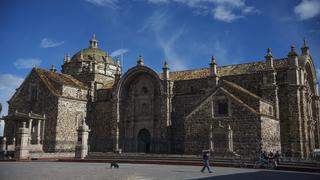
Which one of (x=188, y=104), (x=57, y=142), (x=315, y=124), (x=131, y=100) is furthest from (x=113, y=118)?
(x=315, y=124)

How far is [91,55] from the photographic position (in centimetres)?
5744

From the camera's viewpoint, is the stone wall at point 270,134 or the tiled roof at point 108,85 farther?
the tiled roof at point 108,85

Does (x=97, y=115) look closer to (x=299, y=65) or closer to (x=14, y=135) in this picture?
(x=14, y=135)

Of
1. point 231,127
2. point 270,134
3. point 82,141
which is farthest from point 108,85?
point 270,134

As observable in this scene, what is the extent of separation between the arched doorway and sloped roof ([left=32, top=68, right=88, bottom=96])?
10.7 metres

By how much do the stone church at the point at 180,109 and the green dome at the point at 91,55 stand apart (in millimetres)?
2818

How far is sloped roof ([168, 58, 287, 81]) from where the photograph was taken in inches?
1502

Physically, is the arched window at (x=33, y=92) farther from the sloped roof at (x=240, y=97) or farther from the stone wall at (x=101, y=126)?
the sloped roof at (x=240, y=97)

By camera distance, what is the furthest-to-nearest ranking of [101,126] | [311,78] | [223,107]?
[101,126]
[311,78]
[223,107]

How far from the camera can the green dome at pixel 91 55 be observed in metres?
56.9

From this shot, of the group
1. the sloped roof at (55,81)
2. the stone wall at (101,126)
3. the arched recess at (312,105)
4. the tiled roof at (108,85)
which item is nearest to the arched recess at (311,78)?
the arched recess at (312,105)

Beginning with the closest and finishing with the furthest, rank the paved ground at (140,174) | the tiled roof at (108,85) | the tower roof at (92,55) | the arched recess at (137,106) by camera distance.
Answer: the paved ground at (140,174), the arched recess at (137,106), the tiled roof at (108,85), the tower roof at (92,55)

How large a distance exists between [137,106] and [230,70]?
12.6 m

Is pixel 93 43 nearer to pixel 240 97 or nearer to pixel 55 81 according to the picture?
pixel 55 81
